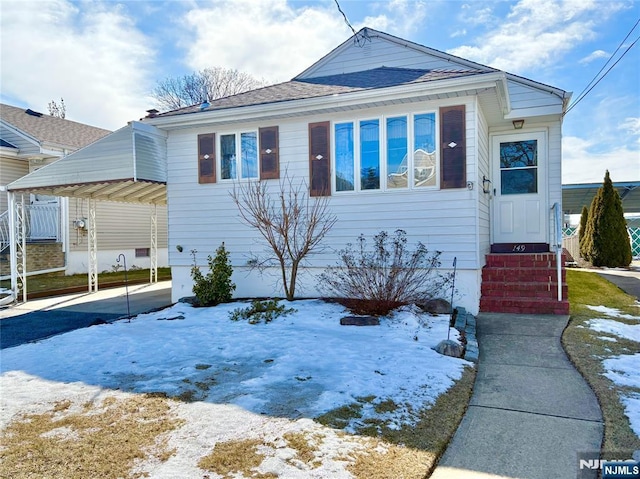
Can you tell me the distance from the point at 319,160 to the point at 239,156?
69.2 inches

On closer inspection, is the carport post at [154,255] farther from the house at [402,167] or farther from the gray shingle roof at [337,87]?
the gray shingle roof at [337,87]

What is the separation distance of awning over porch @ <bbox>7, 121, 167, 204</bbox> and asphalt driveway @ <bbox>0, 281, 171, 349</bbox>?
2.56 meters

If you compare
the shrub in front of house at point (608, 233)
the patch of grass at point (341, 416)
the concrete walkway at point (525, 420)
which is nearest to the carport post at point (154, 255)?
the concrete walkway at point (525, 420)

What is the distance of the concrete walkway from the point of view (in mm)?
2557

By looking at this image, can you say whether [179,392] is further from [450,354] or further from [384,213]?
[384,213]

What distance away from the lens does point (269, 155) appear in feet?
26.7

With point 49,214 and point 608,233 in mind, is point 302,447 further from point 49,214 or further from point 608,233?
point 608,233

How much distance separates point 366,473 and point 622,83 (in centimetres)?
1422

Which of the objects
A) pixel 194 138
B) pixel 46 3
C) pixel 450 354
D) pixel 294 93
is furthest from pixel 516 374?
pixel 46 3

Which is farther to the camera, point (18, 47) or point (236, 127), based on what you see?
point (18, 47)

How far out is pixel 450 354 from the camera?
15.3ft

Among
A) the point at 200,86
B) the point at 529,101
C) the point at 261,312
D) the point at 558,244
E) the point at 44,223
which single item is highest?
the point at 200,86

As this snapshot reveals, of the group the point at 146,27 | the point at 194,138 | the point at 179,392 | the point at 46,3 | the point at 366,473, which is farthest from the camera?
the point at 146,27

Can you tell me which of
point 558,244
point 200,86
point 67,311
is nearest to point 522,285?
point 558,244
